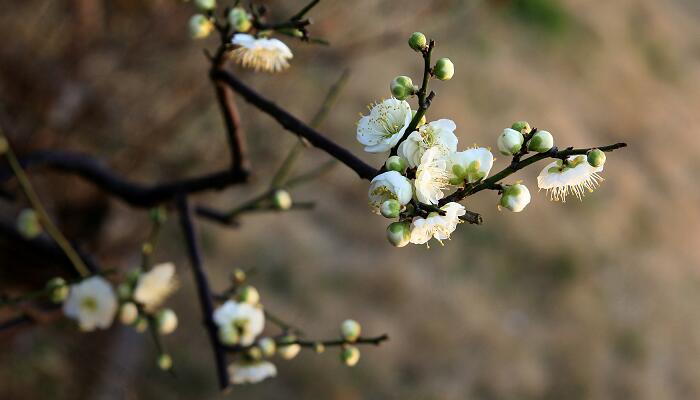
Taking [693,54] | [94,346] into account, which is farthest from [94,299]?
[693,54]

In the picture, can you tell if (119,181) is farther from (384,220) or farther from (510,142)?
(384,220)

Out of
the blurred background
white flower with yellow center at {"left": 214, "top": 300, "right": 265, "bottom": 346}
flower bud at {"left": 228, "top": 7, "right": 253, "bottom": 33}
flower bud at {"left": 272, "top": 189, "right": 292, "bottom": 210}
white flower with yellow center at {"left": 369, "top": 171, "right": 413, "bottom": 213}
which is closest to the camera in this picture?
white flower with yellow center at {"left": 369, "top": 171, "right": 413, "bottom": 213}

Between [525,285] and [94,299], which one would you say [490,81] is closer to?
[525,285]

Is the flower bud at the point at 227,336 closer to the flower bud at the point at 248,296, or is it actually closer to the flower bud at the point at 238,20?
the flower bud at the point at 248,296

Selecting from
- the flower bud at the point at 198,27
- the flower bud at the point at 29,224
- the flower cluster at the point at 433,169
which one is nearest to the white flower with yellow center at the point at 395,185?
the flower cluster at the point at 433,169

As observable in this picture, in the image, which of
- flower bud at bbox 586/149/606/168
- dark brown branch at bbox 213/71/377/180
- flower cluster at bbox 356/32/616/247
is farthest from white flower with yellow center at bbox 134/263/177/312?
flower bud at bbox 586/149/606/168

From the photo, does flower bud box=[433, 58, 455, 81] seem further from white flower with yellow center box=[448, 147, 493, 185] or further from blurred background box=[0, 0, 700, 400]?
blurred background box=[0, 0, 700, 400]

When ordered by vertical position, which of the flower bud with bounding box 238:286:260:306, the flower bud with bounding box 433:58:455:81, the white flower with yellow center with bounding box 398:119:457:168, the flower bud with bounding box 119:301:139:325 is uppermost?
the flower bud with bounding box 433:58:455:81
